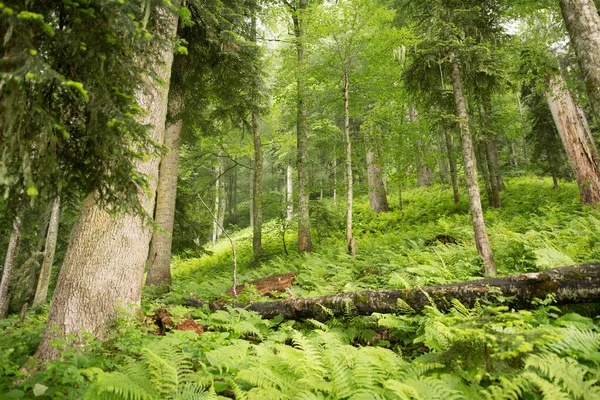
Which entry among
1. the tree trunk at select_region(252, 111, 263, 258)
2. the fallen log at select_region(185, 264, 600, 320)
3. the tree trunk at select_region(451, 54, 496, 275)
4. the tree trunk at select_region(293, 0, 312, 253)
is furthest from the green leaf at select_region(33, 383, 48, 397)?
the tree trunk at select_region(252, 111, 263, 258)

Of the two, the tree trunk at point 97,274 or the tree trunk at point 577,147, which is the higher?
the tree trunk at point 577,147

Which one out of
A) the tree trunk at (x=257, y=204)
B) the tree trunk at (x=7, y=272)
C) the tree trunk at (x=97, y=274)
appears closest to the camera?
the tree trunk at (x=97, y=274)

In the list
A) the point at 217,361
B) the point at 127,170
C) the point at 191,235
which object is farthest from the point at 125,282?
the point at 191,235

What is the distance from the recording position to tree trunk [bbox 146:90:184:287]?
8.86 metres

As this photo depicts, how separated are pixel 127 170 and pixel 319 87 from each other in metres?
9.15

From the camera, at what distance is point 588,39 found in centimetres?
605

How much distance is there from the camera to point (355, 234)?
13.5 m

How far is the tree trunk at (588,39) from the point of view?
5.95 m

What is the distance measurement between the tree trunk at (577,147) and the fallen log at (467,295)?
7881 millimetres

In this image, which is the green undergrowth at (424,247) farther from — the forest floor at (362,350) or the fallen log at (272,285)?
the fallen log at (272,285)

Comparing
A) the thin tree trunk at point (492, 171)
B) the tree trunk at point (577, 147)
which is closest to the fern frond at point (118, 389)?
the tree trunk at point (577, 147)

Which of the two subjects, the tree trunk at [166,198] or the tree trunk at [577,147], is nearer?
the tree trunk at [166,198]

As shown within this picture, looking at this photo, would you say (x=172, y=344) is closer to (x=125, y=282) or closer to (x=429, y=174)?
(x=125, y=282)

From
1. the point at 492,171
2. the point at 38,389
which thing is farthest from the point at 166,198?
the point at 492,171
